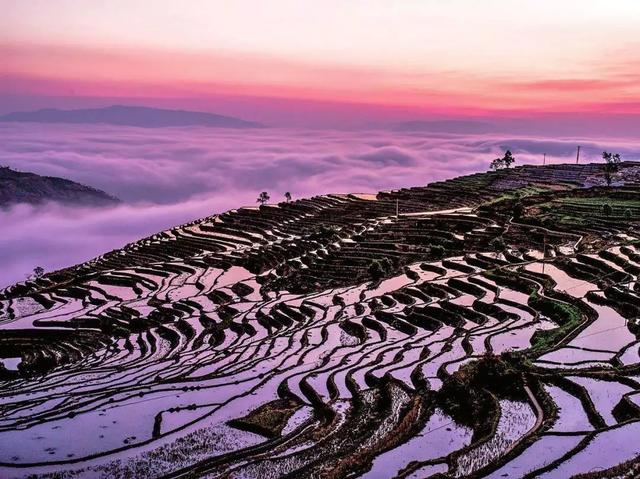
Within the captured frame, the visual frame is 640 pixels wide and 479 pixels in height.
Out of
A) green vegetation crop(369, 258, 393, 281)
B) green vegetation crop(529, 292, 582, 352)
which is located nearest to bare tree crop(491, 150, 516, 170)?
green vegetation crop(369, 258, 393, 281)

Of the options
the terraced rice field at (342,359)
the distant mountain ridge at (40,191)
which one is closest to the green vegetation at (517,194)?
the terraced rice field at (342,359)

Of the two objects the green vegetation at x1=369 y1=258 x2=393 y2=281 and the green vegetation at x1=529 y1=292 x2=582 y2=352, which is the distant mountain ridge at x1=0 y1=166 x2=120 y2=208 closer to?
the green vegetation at x1=369 y1=258 x2=393 y2=281

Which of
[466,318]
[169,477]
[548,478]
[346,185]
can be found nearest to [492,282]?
[466,318]

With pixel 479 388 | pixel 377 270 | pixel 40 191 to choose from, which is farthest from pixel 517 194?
pixel 40 191

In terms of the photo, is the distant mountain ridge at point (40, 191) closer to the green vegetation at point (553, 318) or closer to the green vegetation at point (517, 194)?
the green vegetation at point (517, 194)

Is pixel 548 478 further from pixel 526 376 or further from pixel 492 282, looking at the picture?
pixel 492 282
